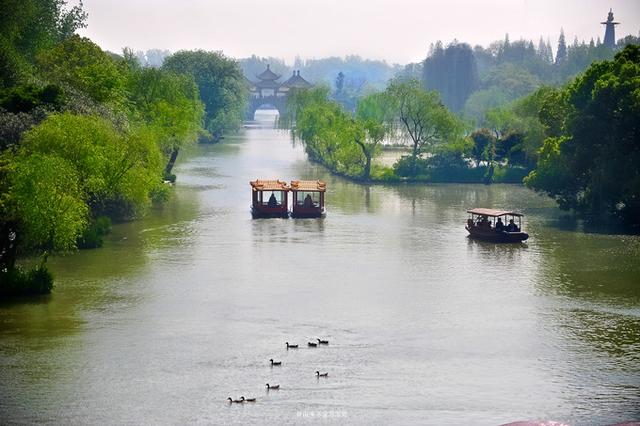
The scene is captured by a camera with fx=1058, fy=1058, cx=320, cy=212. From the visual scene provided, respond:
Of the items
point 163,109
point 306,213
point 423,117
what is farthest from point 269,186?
point 423,117

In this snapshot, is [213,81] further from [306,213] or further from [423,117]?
[306,213]

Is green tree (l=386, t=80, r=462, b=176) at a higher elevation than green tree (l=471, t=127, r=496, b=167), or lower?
higher

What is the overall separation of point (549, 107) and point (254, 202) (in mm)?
21351

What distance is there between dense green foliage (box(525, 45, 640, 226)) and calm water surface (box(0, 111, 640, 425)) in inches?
116

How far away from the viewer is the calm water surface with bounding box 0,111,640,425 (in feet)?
93.3

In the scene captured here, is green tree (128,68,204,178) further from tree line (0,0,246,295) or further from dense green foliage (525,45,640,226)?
dense green foliage (525,45,640,226)

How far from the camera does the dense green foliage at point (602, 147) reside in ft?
188

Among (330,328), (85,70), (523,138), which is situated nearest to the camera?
(330,328)

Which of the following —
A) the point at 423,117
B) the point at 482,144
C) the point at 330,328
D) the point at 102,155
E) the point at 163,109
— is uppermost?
the point at 163,109

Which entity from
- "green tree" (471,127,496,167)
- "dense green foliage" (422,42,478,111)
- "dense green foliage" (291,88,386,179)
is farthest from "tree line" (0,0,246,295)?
"dense green foliage" (422,42,478,111)

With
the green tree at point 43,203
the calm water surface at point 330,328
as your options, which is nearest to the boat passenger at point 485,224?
the calm water surface at point 330,328

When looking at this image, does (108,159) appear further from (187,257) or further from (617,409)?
(617,409)

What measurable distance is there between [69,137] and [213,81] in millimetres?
79726

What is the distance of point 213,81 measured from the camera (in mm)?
127500
